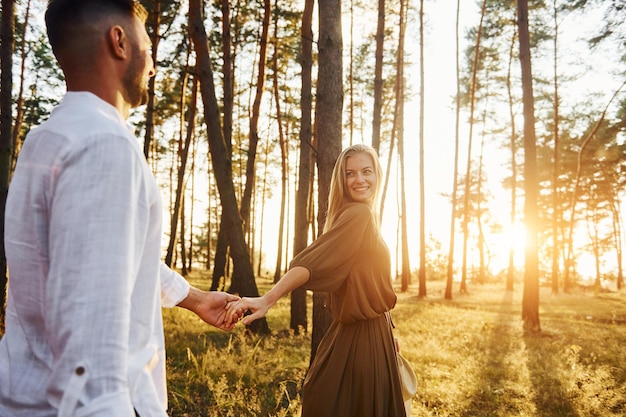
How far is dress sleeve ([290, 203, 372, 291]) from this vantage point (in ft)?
10.4

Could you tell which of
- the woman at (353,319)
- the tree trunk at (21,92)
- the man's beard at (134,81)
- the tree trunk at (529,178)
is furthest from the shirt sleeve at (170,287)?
the tree trunk at (21,92)

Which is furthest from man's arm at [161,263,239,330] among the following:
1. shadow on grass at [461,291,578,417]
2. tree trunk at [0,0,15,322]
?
tree trunk at [0,0,15,322]

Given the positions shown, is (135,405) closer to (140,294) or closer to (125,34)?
(140,294)

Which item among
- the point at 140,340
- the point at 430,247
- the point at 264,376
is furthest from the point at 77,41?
the point at 430,247

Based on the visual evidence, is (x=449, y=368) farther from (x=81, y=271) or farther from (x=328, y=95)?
(x=81, y=271)

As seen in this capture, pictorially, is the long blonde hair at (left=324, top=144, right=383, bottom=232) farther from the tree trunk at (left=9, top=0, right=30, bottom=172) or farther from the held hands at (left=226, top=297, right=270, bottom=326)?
the tree trunk at (left=9, top=0, right=30, bottom=172)

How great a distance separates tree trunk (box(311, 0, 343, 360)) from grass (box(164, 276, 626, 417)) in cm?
173

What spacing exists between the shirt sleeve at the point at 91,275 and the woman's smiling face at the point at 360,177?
274cm

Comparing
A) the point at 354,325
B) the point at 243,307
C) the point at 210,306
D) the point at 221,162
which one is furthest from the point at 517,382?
the point at 210,306

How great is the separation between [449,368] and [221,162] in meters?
6.09

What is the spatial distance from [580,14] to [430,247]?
3411 cm

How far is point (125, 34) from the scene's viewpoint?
1.37m

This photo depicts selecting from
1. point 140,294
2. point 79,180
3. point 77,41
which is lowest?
point 140,294

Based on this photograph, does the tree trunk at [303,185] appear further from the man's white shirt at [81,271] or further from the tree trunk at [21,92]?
the tree trunk at [21,92]
